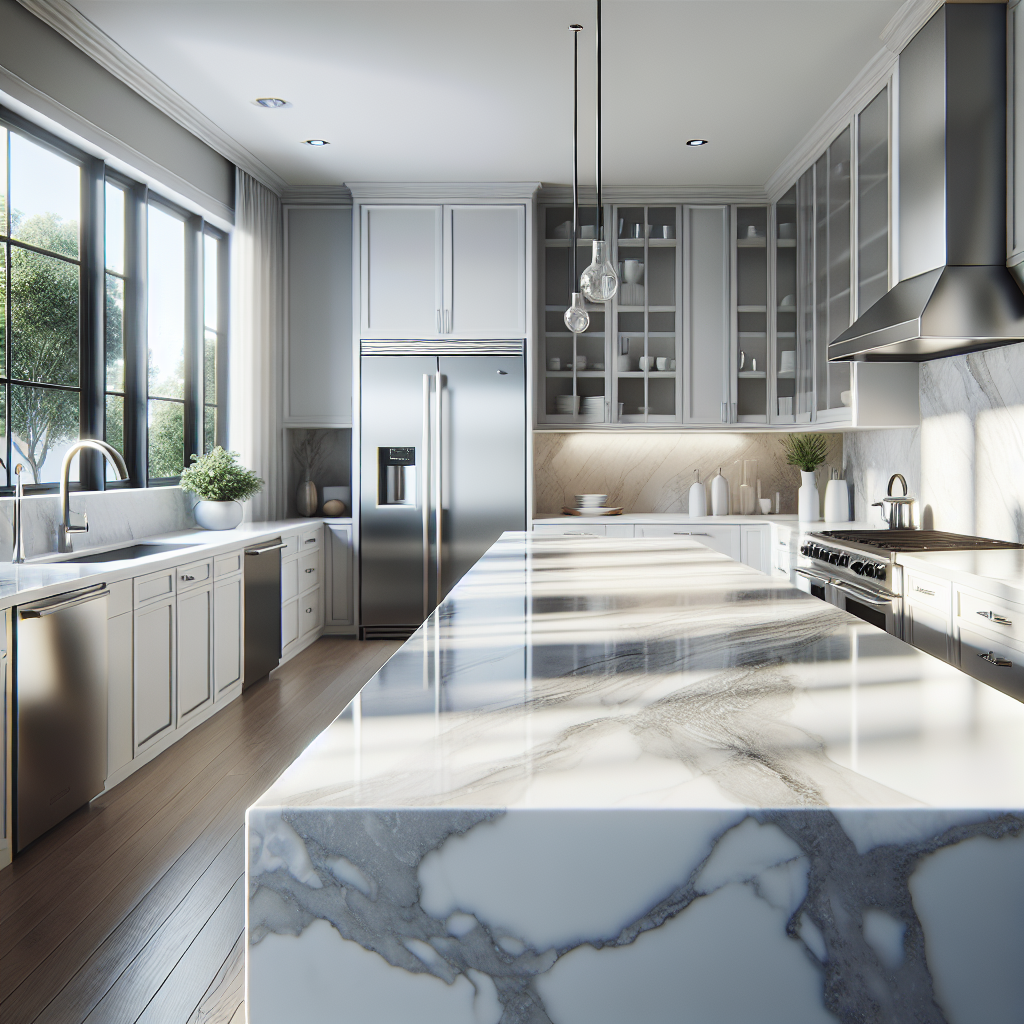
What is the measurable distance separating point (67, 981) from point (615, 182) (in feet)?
15.9

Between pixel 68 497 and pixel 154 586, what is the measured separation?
19.3 inches

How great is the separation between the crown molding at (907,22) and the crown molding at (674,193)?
5.93 feet

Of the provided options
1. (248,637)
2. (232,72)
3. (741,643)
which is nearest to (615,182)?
(232,72)

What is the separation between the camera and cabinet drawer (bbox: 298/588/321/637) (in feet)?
16.2

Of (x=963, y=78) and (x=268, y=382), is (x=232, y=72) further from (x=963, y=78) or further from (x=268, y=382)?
(x=963, y=78)

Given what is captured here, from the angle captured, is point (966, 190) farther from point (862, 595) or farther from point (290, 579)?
point (290, 579)

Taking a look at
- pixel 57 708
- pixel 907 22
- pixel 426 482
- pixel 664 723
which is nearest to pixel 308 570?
pixel 426 482

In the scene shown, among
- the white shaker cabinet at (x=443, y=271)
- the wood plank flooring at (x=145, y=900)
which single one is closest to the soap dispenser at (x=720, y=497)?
the white shaker cabinet at (x=443, y=271)

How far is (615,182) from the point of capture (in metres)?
5.17

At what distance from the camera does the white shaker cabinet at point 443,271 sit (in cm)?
515

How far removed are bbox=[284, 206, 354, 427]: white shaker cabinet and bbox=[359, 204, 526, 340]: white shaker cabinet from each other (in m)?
0.31

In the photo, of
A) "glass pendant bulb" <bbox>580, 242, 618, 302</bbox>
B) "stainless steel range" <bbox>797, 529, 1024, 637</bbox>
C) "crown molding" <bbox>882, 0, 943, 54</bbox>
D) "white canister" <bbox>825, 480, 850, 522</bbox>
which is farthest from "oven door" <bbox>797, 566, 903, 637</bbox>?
"crown molding" <bbox>882, 0, 943, 54</bbox>

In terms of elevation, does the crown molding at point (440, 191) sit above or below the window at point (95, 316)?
above

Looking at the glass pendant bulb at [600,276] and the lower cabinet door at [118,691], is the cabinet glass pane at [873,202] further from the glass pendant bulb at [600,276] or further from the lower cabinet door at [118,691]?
the lower cabinet door at [118,691]
